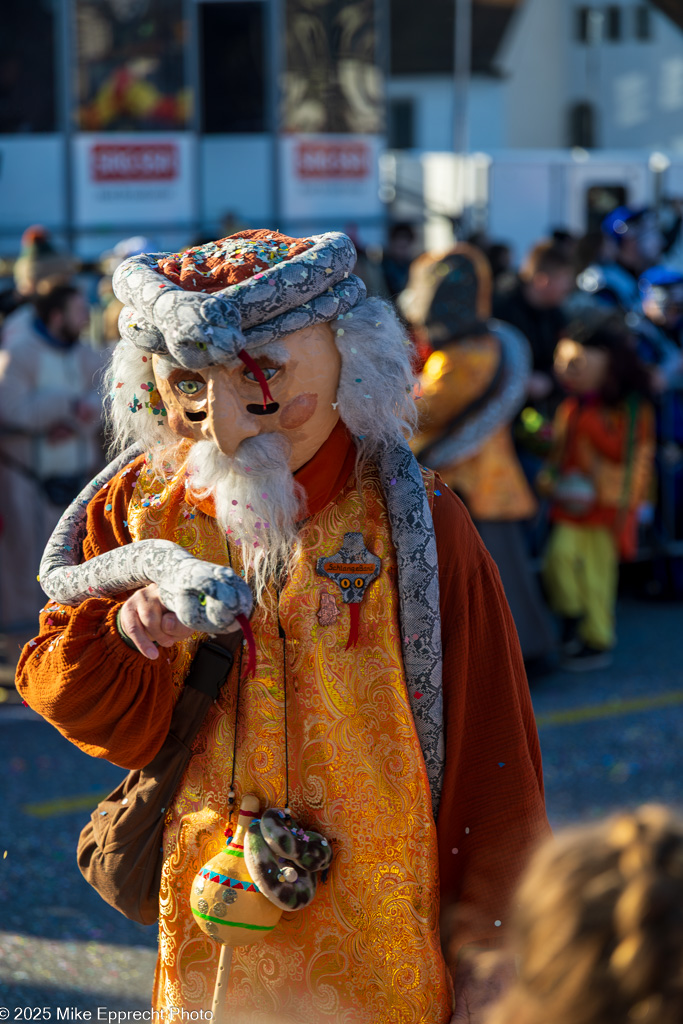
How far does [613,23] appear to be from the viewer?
35656mm

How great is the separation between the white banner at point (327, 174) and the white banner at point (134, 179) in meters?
1.29

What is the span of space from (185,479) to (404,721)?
502 mm

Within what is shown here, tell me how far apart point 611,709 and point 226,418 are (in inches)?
150

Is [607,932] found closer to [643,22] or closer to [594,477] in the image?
[594,477]

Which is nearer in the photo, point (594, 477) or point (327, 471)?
point (327, 471)

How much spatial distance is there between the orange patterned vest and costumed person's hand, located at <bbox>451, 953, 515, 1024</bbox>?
40 mm

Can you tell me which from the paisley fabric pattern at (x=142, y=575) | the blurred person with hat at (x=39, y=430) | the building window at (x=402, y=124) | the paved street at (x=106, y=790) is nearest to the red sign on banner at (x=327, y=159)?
the blurred person with hat at (x=39, y=430)

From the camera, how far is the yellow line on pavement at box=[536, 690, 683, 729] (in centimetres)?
507

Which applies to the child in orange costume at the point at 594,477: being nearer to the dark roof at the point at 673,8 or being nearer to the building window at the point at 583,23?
the dark roof at the point at 673,8

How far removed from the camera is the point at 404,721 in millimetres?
1771

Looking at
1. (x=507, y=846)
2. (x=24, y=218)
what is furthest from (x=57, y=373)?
(x=24, y=218)

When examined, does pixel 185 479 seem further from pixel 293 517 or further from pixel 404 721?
pixel 404 721

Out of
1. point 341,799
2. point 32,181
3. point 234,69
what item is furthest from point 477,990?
point 234,69

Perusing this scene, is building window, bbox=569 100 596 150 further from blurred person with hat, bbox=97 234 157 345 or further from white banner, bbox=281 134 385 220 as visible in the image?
blurred person with hat, bbox=97 234 157 345
